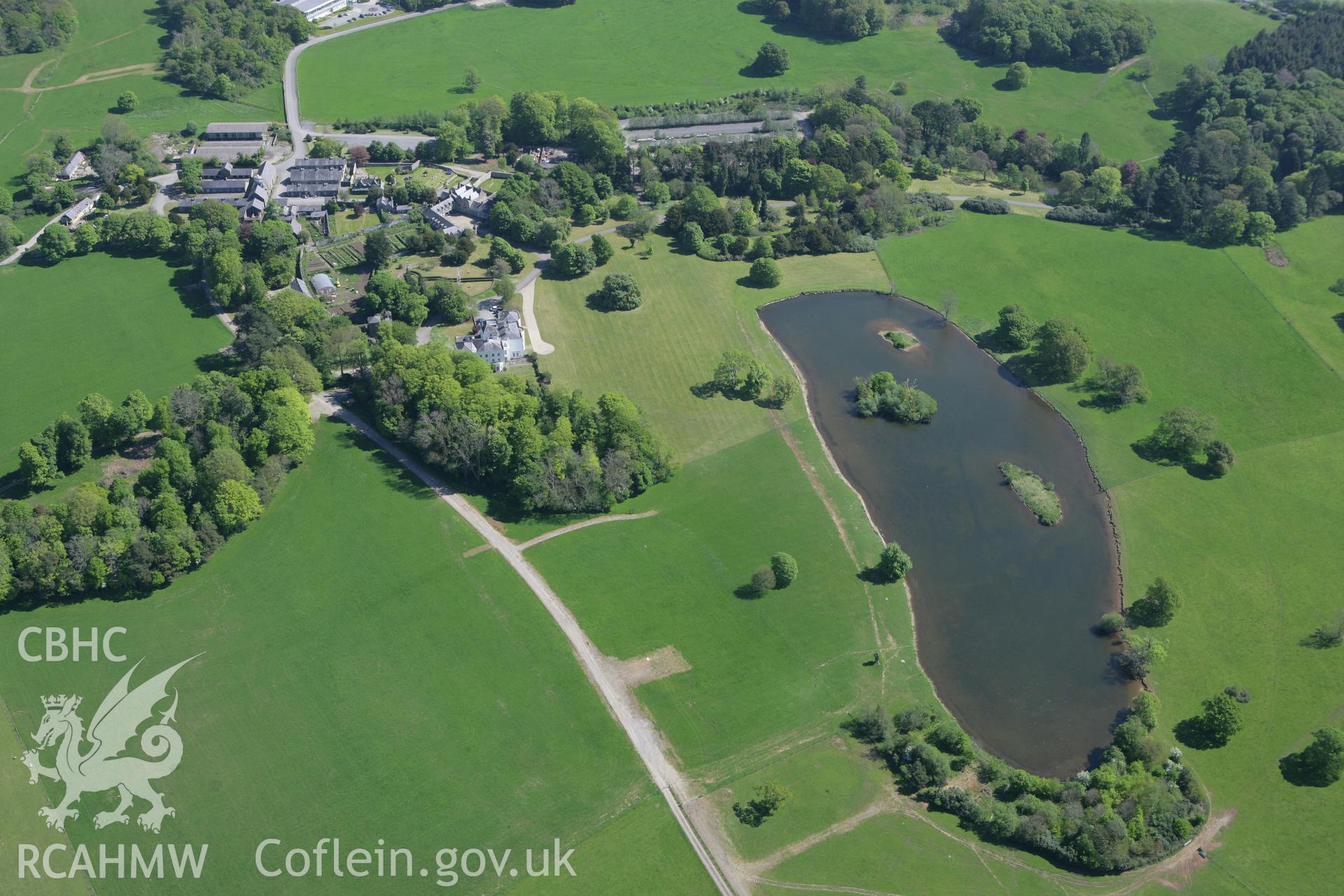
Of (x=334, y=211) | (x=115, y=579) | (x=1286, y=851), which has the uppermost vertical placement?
(x=334, y=211)

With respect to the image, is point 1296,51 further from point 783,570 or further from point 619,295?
point 783,570

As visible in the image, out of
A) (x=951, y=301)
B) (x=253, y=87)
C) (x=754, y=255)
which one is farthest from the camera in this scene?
(x=253, y=87)

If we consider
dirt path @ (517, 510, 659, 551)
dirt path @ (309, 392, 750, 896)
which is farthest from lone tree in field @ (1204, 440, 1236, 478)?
dirt path @ (309, 392, 750, 896)

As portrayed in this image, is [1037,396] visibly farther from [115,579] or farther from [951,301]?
[115,579]

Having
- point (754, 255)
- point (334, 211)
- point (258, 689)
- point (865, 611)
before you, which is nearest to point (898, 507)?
point (865, 611)

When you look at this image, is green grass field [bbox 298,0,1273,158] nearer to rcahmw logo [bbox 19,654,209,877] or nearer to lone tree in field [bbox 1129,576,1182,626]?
lone tree in field [bbox 1129,576,1182,626]

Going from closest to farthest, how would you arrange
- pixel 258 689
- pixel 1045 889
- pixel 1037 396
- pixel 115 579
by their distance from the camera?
pixel 1045 889, pixel 258 689, pixel 115 579, pixel 1037 396
